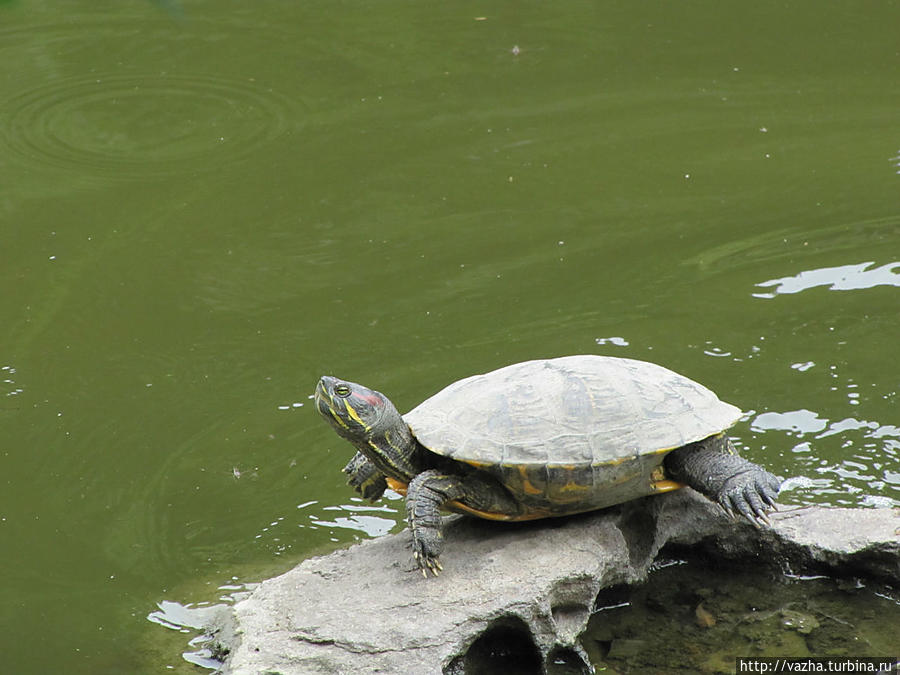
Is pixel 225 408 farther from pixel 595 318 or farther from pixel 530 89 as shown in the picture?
pixel 530 89

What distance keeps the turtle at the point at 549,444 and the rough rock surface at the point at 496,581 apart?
12 cm

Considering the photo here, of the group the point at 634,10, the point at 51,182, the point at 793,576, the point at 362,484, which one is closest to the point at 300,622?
the point at 362,484

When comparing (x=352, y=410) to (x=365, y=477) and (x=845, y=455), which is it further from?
(x=845, y=455)

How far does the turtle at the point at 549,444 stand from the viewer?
3766 millimetres

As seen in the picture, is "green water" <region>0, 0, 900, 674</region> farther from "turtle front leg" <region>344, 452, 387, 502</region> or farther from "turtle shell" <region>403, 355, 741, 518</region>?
"turtle shell" <region>403, 355, 741, 518</region>

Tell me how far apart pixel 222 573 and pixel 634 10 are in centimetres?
795

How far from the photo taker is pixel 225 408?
5660mm

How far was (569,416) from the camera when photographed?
385cm

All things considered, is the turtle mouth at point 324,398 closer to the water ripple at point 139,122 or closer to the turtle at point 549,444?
the turtle at point 549,444

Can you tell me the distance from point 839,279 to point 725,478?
9.20 ft

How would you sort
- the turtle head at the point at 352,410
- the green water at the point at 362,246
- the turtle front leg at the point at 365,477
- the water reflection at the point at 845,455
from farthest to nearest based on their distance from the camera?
the green water at the point at 362,246, the water reflection at the point at 845,455, the turtle front leg at the point at 365,477, the turtle head at the point at 352,410

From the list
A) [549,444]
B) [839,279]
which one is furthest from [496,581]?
[839,279]

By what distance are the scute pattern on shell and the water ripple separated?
205 inches

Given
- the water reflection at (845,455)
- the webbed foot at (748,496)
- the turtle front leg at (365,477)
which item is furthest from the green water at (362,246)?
the webbed foot at (748,496)
